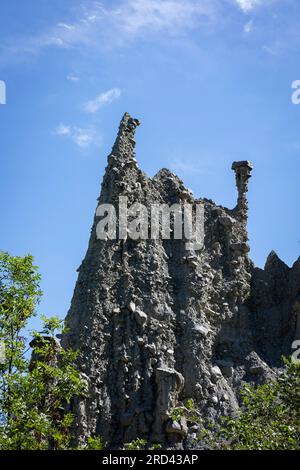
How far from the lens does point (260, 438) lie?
868 inches

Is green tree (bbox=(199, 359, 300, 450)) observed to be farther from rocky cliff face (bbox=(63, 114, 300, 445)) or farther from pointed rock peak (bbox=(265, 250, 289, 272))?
pointed rock peak (bbox=(265, 250, 289, 272))

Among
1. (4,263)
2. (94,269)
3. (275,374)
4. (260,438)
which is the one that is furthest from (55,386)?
(275,374)

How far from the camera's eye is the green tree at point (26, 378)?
849 inches

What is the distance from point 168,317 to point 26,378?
9174 millimetres

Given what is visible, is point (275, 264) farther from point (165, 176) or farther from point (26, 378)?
point (26, 378)

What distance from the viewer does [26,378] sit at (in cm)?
2225

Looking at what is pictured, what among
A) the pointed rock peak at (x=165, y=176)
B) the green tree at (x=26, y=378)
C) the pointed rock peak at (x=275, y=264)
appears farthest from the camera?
the pointed rock peak at (x=275, y=264)

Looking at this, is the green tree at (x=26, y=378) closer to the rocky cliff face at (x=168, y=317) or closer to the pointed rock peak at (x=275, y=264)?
the rocky cliff face at (x=168, y=317)

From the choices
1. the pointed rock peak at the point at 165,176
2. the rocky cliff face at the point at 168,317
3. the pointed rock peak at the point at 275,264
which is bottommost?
the rocky cliff face at the point at 168,317

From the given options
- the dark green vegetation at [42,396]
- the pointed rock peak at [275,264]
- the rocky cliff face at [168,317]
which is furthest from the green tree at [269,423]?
the pointed rock peak at [275,264]

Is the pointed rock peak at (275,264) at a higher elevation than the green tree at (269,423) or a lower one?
higher

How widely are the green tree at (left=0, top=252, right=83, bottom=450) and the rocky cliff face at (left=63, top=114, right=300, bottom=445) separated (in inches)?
163

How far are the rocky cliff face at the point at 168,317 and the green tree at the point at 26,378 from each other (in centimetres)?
415

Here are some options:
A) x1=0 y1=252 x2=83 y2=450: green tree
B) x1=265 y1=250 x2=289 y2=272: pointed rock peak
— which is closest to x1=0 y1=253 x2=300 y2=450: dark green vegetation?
x1=0 y1=252 x2=83 y2=450: green tree
